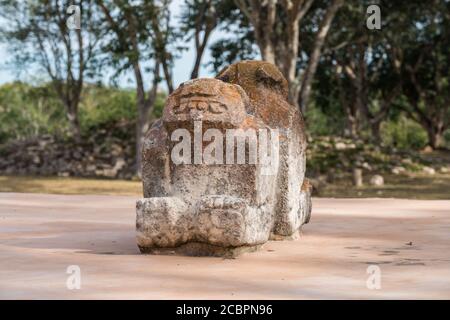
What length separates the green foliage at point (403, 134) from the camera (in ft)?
146

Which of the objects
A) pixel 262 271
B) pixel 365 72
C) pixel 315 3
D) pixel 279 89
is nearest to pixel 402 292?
pixel 262 271

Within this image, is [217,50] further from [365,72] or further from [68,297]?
[68,297]

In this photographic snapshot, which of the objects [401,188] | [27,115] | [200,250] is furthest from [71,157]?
[200,250]

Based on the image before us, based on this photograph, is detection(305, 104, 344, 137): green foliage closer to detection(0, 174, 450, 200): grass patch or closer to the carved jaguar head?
detection(0, 174, 450, 200): grass patch

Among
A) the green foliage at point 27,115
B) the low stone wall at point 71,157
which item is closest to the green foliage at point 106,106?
the green foliage at point 27,115

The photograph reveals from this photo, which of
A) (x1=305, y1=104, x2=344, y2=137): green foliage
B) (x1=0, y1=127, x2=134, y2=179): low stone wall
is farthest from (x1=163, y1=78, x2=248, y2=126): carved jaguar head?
(x1=305, y1=104, x2=344, y2=137): green foliage

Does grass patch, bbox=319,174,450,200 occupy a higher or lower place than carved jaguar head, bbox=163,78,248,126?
lower

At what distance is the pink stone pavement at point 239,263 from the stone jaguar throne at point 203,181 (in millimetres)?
237

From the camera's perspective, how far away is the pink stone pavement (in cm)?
627

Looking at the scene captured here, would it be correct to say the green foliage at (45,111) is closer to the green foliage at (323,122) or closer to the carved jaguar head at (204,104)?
the green foliage at (323,122)

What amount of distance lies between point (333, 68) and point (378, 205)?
20758 millimetres

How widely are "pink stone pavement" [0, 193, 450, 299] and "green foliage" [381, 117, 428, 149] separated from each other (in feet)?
Answer: 106

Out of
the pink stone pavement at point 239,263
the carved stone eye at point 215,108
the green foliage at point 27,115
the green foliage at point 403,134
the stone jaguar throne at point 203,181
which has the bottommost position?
the pink stone pavement at point 239,263

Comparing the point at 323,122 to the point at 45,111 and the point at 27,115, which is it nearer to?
the point at 45,111
